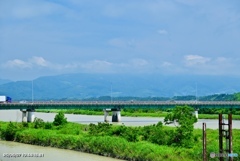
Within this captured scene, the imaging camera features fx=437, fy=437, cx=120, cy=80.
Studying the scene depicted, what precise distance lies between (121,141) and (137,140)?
2.14 meters

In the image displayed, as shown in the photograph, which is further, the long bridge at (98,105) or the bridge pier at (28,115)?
the long bridge at (98,105)

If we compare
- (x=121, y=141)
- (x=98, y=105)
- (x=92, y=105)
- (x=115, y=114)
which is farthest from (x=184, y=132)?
(x=98, y=105)

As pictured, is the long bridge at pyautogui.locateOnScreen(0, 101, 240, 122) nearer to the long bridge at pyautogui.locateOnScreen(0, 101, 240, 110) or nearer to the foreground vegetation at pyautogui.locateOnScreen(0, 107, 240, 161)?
the long bridge at pyautogui.locateOnScreen(0, 101, 240, 110)

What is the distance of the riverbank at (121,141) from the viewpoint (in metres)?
33.3

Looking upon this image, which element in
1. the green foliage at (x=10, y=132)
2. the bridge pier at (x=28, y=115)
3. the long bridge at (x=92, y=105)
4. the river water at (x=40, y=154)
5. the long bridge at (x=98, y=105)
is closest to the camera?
the river water at (x=40, y=154)

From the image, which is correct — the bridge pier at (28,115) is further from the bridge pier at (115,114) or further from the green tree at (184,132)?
the green tree at (184,132)

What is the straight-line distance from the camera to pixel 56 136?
4659 cm

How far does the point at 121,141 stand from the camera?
38188mm

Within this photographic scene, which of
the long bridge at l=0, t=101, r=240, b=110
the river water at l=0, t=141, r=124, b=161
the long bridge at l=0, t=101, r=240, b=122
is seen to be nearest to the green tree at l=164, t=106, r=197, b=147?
the river water at l=0, t=141, r=124, b=161

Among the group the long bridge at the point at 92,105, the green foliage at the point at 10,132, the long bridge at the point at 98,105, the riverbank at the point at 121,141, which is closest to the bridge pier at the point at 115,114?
the long bridge at the point at 98,105

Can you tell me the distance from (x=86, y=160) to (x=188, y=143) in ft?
28.7

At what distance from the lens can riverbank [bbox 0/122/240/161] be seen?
33.3 m

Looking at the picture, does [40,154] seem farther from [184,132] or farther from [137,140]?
[184,132]

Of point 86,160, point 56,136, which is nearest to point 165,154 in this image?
point 86,160
